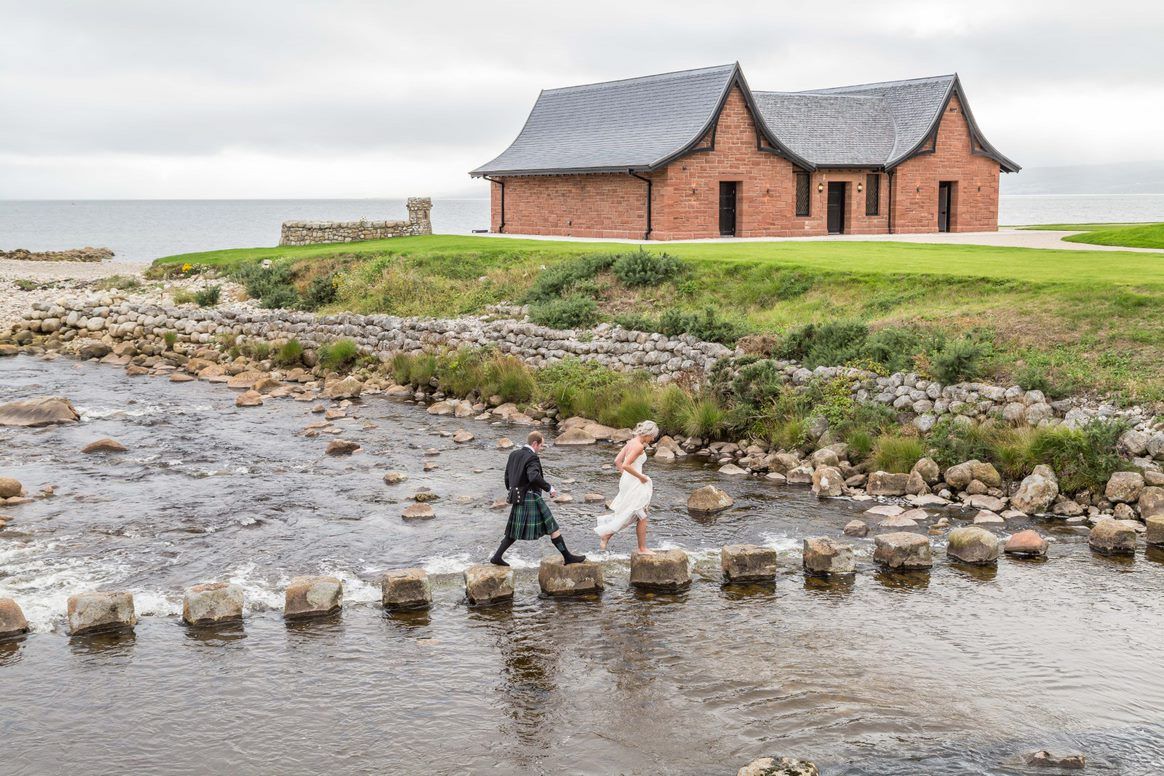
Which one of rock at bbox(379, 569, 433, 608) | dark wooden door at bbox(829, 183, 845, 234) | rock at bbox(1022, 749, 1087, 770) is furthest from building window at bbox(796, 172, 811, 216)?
rock at bbox(1022, 749, 1087, 770)

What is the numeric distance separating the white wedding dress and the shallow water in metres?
0.53

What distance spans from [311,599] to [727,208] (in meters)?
33.4

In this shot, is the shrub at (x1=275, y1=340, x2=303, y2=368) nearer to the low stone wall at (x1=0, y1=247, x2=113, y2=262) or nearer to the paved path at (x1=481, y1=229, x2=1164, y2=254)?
the paved path at (x1=481, y1=229, x2=1164, y2=254)

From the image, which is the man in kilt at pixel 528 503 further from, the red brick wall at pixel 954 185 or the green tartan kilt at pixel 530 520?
the red brick wall at pixel 954 185

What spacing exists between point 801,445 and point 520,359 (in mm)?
9351

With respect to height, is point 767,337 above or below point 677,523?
above

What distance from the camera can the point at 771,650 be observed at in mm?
12312

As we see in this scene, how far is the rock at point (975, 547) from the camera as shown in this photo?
15211mm

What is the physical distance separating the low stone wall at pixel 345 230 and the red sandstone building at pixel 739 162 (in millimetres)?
4584

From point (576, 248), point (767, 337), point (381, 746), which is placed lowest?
point (381, 746)

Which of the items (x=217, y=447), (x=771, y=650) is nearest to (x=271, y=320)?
(x=217, y=447)

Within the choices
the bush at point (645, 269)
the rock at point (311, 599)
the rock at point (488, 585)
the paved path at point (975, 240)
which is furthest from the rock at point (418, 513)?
the paved path at point (975, 240)

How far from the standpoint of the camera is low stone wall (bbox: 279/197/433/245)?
50062 mm

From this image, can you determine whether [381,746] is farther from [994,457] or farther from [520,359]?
[520,359]
